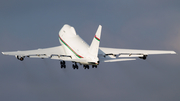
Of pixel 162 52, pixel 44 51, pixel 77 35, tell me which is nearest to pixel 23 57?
pixel 44 51

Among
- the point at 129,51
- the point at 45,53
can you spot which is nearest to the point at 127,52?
the point at 129,51

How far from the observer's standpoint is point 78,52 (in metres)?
86.1

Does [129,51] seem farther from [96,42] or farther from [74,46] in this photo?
[96,42]

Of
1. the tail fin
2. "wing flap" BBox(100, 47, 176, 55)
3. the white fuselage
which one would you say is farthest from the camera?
"wing flap" BBox(100, 47, 176, 55)

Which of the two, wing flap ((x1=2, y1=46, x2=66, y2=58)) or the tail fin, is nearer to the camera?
the tail fin

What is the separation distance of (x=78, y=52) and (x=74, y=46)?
176 inches

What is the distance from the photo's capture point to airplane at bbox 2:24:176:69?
261 ft

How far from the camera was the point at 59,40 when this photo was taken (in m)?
102

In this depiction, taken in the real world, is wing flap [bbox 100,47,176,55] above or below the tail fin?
below

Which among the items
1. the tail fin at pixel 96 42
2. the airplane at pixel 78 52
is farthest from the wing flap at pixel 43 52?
the tail fin at pixel 96 42

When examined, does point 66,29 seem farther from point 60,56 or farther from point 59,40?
point 60,56

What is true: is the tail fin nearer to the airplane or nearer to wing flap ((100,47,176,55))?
the airplane

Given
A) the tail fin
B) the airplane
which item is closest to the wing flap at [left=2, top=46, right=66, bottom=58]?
the airplane

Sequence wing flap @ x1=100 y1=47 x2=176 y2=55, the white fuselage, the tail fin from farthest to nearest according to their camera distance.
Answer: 1. wing flap @ x1=100 y1=47 x2=176 y2=55
2. the white fuselage
3. the tail fin
